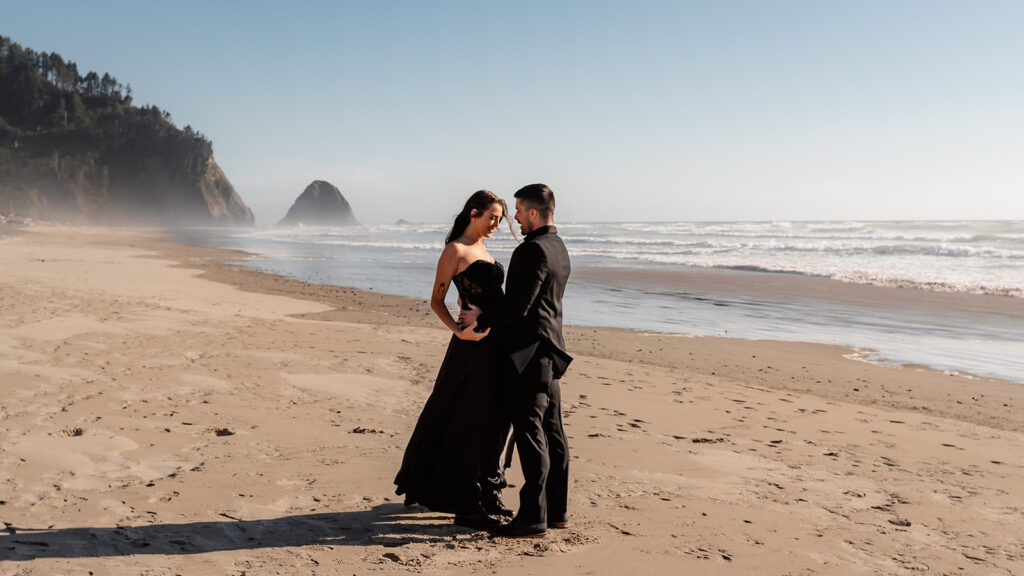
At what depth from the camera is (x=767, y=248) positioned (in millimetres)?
37812

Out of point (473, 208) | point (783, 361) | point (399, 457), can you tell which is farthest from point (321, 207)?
point (473, 208)

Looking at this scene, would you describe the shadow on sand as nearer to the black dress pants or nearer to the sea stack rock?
the black dress pants

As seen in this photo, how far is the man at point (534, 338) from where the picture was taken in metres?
3.32

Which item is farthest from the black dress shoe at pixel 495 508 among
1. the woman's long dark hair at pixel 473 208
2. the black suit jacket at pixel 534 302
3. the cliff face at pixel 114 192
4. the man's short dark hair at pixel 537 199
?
the cliff face at pixel 114 192

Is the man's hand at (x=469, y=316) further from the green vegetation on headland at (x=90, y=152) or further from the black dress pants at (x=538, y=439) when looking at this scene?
the green vegetation on headland at (x=90, y=152)

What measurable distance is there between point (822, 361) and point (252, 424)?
25.0 feet

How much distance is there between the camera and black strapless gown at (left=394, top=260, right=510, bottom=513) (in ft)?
11.6

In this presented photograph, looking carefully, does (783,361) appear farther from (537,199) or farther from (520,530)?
(537,199)

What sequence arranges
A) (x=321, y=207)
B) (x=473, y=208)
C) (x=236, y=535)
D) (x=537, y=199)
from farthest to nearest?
(x=321, y=207), (x=473, y=208), (x=537, y=199), (x=236, y=535)

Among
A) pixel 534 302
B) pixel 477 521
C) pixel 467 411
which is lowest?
pixel 477 521

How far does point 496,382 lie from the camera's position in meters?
3.60

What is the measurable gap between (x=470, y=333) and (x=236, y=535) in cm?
148

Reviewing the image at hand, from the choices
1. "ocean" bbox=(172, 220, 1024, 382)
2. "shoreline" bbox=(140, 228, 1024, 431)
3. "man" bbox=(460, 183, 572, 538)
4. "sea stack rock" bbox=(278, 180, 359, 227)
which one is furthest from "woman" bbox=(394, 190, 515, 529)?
"sea stack rock" bbox=(278, 180, 359, 227)

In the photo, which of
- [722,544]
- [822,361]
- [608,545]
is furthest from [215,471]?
[822,361]
